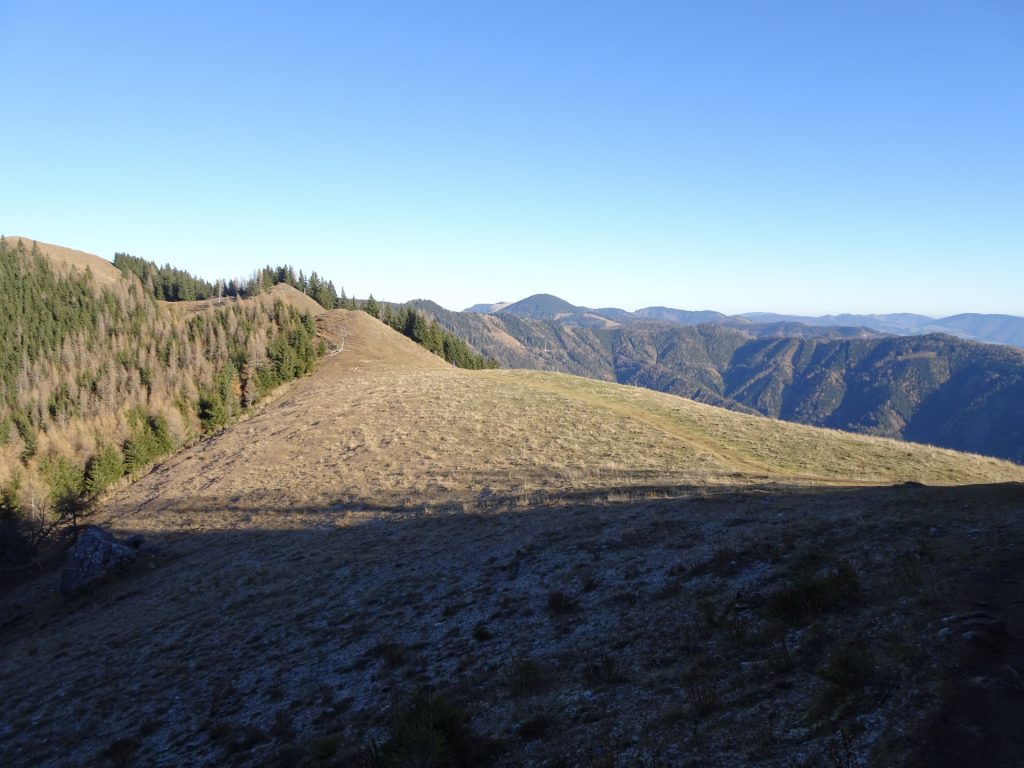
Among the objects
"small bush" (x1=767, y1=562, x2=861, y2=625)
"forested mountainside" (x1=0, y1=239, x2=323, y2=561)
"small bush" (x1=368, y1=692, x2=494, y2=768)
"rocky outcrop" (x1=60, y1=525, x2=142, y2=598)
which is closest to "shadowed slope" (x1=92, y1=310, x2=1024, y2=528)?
"rocky outcrop" (x1=60, y1=525, x2=142, y2=598)

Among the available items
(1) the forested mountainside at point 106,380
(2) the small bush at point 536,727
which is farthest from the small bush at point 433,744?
(1) the forested mountainside at point 106,380

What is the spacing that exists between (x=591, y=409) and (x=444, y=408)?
12577 mm

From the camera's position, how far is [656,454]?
2975 centimetres

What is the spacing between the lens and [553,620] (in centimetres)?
1171

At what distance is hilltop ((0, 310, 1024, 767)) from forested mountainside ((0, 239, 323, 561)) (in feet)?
75.6

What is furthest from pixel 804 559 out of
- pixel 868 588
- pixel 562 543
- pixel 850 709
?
pixel 562 543

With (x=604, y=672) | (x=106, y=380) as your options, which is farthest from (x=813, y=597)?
A: (x=106, y=380)

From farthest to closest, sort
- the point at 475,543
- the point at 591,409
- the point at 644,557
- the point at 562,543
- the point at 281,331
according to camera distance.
A: the point at 281,331
the point at 591,409
the point at 475,543
the point at 562,543
the point at 644,557

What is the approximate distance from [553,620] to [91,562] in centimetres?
2512

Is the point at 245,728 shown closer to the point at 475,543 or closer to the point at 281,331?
the point at 475,543

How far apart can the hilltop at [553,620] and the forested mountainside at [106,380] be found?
23.1 metres

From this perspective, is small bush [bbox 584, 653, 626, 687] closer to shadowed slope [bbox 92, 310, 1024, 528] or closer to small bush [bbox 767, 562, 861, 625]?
small bush [bbox 767, 562, 861, 625]

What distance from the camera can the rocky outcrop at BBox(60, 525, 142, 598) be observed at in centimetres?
2456

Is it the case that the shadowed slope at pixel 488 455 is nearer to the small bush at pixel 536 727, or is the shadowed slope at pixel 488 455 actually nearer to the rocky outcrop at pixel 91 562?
the rocky outcrop at pixel 91 562
